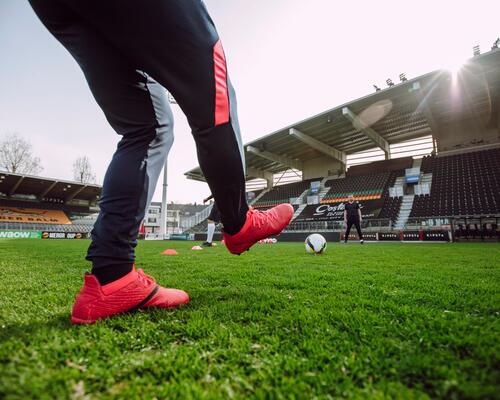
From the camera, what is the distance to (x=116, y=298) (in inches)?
40.2

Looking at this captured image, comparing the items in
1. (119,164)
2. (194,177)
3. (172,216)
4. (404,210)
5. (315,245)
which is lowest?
(315,245)

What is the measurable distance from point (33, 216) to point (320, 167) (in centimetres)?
2720

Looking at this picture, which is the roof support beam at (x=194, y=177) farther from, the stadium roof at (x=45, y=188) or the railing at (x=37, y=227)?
the railing at (x=37, y=227)

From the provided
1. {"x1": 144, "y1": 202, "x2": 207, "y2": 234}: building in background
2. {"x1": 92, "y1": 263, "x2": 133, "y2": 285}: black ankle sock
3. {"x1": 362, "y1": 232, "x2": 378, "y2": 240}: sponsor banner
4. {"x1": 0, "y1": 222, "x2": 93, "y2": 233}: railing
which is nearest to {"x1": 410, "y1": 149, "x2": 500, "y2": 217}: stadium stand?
{"x1": 362, "y1": 232, "x2": 378, "y2": 240}: sponsor banner

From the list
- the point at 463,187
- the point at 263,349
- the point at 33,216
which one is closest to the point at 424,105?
the point at 463,187

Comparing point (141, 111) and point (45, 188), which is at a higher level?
point (45, 188)

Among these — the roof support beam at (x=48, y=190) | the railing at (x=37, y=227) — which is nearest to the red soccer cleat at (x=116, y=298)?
the railing at (x=37, y=227)

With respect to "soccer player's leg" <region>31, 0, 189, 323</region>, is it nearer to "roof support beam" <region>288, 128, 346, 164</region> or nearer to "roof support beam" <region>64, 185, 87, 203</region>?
"roof support beam" <region>288, 128, 346, 164</region>

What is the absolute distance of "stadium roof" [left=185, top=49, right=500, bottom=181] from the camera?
14406 millimetres

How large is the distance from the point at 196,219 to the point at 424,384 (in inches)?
1164

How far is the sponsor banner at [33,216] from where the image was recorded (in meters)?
25.4

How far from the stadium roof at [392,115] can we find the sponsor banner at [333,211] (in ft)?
15.3

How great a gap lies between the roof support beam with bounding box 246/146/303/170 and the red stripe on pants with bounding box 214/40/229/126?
21.6 metres

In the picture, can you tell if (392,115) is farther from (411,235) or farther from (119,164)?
(119,164)
